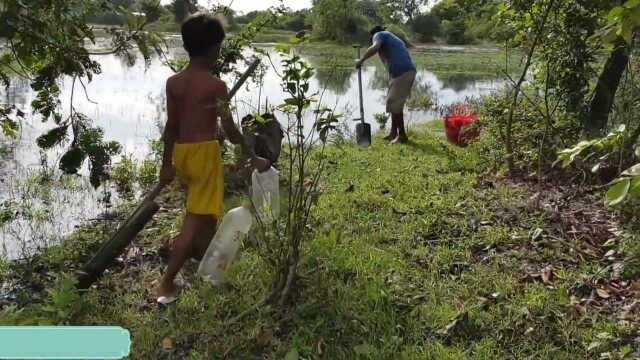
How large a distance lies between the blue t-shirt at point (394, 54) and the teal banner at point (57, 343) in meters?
7.29

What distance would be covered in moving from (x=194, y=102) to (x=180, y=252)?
2.84ft

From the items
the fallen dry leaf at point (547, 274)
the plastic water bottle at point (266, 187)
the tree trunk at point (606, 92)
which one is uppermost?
the tree trunk at point (606, 92)

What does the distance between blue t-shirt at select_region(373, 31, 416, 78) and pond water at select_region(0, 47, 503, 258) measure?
0.81 metres

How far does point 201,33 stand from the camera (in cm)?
323

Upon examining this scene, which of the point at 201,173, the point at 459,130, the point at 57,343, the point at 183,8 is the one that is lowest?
the point at 459,130

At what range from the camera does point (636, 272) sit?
332 cm

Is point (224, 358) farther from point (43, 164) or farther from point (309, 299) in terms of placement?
point (43, 164)

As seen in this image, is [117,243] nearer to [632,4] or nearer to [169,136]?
[169,136]

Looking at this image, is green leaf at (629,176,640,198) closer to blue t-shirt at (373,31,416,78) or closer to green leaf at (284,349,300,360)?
green leaf at (284,349,300,360)

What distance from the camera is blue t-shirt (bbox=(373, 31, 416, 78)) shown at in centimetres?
782

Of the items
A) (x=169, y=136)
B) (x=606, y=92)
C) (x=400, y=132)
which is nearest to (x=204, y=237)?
(x=169, y=136)

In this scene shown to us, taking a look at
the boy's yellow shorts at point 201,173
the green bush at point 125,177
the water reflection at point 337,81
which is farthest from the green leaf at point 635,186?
the water reflection at point 337,81

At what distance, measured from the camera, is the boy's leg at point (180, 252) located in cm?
333

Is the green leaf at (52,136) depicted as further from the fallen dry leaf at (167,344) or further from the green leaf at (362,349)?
the green leaf at (362,349)
